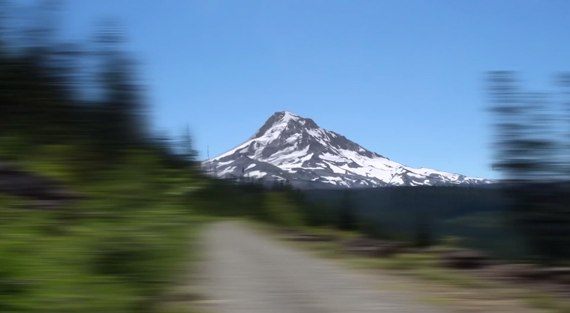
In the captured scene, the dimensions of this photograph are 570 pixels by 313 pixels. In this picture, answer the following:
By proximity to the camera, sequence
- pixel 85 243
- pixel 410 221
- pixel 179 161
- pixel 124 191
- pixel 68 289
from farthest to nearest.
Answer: pixel 179 161
pixel 410 221
pixel 124 191
pixel 85 243
pixel 68 289

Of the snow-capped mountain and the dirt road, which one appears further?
the snow-capped mountain

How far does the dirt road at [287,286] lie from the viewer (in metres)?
4.63

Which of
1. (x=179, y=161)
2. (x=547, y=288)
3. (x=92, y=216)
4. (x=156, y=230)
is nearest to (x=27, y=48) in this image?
(x=179, y=161)

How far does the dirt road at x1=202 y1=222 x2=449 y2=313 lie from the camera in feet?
15.2

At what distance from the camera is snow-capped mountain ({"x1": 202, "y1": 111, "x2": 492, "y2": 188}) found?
1047cm

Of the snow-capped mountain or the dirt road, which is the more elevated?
the snow-capped mountain

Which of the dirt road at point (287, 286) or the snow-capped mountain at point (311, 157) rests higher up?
the snow-capped mountain at point (311, 157)

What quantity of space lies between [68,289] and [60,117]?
3796 mm

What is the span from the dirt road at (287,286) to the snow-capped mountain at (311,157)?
369 centimetres

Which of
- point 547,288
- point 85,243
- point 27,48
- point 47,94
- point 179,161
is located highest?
point 27,48

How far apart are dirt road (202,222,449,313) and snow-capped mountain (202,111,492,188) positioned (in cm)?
369

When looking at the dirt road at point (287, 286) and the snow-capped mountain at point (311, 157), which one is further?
the snow-capped mountain at point (311, 157)

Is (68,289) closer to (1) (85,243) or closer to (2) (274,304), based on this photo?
→ (1) (85,243)

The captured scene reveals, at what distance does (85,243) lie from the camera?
4430mm
